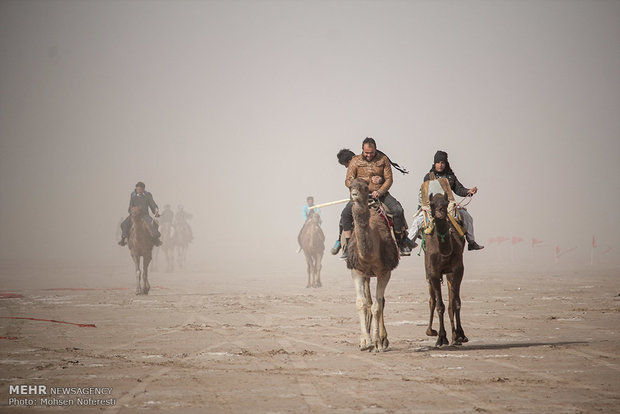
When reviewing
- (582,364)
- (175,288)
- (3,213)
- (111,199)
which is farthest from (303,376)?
(111,199)

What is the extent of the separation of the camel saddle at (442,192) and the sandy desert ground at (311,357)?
6.32 feet

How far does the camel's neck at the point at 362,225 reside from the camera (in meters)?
12.2

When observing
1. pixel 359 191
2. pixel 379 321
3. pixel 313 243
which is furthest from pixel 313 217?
pixel 359 191

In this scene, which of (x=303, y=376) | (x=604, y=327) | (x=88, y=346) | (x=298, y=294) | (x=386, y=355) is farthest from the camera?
(x=298, y=294)

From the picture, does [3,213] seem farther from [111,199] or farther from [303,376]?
[303,376]

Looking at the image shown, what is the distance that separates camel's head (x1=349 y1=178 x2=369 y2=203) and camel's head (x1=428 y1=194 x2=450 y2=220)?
1.03 metres

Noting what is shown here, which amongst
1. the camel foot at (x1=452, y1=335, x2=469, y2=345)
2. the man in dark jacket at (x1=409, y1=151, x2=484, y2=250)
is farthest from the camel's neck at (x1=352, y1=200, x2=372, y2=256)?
the camel foot at (x1=452, y1=335, x2=469, y2=345)

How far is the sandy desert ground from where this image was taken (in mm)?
8805

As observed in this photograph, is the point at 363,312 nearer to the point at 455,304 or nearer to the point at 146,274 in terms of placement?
the point at 455,304

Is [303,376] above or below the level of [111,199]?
below

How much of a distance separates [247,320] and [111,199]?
129195 mm

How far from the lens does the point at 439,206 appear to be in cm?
1242

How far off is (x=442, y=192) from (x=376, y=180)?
3.78ft

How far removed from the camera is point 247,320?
59.3ft
